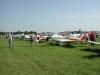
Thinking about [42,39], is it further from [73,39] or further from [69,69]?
[69,69]

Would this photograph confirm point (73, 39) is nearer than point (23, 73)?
No

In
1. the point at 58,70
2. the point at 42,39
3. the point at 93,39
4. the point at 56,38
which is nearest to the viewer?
the point at 58,70

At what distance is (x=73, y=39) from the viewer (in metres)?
26.2

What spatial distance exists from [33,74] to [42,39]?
91.4 feet

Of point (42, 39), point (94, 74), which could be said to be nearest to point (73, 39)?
point (42, 39)

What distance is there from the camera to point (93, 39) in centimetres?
2222

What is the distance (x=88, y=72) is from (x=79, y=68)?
966 mm

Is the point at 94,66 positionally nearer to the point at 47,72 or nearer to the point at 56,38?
the point at 47,72

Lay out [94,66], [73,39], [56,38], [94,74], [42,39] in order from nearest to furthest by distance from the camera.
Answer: [94,74] < [94,66] < [73,39] < [56,38] < [42,39]

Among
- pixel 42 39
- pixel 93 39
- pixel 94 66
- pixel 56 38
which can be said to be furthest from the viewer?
pixel 42 39

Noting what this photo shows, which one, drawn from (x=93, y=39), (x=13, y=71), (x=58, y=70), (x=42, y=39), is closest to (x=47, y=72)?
(x=58, y=70)

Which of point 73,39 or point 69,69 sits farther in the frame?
point 73,39

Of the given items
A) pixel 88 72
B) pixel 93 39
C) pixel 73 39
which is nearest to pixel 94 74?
Answer: pixel 88 72

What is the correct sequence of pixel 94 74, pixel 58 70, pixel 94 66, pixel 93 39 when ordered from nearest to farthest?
pixel 94 74 < pixel 58 70 < pixel 94 66 < pixel 93 39
